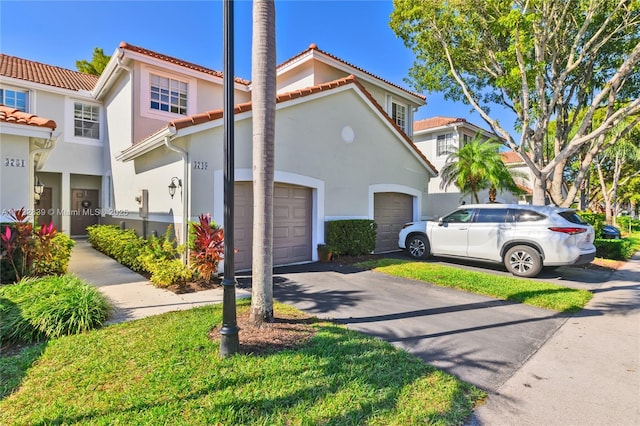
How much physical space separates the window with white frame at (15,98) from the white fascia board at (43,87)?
368 mm

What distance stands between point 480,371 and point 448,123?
18323 millimetres

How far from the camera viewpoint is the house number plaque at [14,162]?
6.90 meters

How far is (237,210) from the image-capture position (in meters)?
8.30

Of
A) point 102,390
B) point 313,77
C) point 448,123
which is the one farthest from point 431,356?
point 448,123

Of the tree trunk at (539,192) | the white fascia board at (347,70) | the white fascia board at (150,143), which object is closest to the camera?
the white fascia board at (150,143)

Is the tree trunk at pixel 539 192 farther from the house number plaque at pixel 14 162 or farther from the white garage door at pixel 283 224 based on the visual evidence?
the house number plaque at pixel 14 162

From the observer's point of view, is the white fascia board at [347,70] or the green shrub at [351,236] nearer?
the green shrub at [351,236]

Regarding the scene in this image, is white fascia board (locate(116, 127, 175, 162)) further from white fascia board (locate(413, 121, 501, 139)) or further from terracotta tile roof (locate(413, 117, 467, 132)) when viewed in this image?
terracotta tile roof (locate(413, 117, 467, 132))

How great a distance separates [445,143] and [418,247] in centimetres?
1167

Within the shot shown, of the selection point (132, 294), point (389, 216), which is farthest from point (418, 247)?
point (132, 294)

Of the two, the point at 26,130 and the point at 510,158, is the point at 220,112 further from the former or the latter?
the point at 510,158

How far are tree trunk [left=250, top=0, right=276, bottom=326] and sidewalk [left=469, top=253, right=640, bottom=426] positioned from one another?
9.89 feet

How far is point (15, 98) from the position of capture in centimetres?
1252

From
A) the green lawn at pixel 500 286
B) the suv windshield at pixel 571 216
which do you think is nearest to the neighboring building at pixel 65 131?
the green lawn at pixel 500 286
